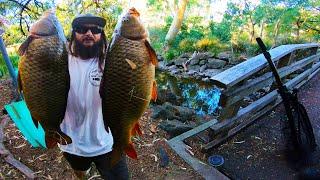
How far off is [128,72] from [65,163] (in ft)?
9.95

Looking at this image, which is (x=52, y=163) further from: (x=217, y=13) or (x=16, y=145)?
(x=217, y=13)

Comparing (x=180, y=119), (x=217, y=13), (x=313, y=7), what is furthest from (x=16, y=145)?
(x=217, y=13)

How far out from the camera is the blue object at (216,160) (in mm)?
4141

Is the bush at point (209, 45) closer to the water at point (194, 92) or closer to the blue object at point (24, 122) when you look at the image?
the water at point (194, 92)

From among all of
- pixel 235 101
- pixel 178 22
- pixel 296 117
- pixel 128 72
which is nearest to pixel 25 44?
pixel 128 72

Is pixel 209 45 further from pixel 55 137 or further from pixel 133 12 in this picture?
pixel 133 12

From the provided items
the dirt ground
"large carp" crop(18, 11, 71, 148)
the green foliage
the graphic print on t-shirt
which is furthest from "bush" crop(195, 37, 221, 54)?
"large carp" crop(18, 11, 71, 148)

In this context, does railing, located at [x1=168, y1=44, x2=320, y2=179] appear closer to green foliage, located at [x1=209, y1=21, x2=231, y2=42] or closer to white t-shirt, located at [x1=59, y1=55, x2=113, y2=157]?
white t-shirt, located at [x1=59, y1=55, x2=113, y2=157]

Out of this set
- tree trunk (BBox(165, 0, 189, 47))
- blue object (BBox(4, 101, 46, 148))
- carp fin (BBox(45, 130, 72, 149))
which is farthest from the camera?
tree trunk (BBox(165, 0, 189, 47))

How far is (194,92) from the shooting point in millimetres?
9609

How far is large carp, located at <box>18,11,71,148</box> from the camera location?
122 centimetres

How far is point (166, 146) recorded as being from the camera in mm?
4492

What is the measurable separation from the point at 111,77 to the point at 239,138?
12.5ft

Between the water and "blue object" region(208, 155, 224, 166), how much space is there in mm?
3289
